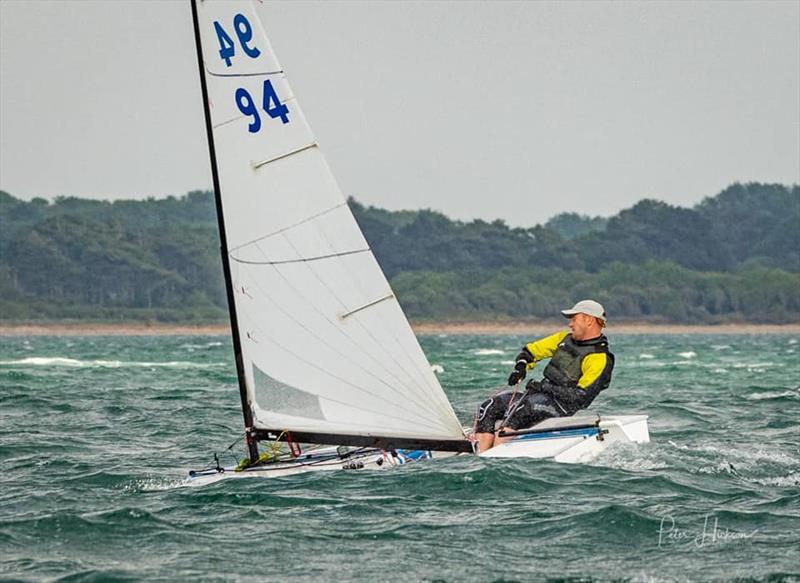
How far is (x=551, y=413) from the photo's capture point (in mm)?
13984

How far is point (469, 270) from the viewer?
500ft

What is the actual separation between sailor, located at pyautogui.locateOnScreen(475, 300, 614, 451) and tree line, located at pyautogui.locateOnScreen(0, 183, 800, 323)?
394 feet

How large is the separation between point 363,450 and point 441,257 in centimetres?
14089

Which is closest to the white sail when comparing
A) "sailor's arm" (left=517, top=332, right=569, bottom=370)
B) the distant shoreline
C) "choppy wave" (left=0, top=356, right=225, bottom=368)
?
"sailor's arm" (left=517, top=332, right=569, bottom=370)

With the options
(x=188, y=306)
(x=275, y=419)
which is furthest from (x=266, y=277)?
(x=188, y=306)

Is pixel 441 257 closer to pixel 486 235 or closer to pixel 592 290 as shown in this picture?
pixel 486 235

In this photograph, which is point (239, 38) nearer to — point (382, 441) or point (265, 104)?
point (265, 104)

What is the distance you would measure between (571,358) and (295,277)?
274 cm

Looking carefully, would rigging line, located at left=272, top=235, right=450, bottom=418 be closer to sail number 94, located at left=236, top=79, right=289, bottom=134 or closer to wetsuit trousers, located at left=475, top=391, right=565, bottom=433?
Result: sail number 94, located at left=236, top=79, right=289, bottom=134

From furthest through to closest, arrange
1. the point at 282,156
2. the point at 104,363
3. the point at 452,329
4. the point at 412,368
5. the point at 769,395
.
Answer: the point at 452,329
the point at 104,363
the point at 769,395
the point at 412,368
the point at 282,156

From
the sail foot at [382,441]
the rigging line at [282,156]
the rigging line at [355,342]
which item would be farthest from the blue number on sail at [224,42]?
the sail foot at [382,441]

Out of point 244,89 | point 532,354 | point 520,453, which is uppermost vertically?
point 244,89

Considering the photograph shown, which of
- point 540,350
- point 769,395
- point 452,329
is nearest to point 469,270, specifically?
point 452,329
